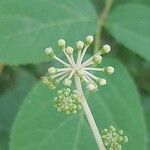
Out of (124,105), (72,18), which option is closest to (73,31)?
(72,18)

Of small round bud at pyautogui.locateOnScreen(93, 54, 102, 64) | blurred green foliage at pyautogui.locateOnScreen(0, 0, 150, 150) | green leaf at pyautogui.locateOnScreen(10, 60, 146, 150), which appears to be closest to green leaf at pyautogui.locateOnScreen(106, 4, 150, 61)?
blurred green foliage at pyautogui.locateOnScreen(0, 0, 150, 150)

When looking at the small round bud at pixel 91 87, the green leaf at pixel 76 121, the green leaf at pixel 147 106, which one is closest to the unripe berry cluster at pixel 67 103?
the small round bud at pixel 91 87

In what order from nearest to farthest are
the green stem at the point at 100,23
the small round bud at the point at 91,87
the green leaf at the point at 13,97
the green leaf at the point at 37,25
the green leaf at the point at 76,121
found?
the small round bud at the point at 91,87 → the green leaf at the point at 76,121 → the green leaf at the point at 37,25 → the green stem at the point at 100,23 → the green leaf at the point at 13,97

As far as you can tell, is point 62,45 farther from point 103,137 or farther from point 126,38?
point 126,38

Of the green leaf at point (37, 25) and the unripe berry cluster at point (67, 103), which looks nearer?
the unripe berry cluster at point (67, 103)

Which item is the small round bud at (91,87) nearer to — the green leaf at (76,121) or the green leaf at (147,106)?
the green leaf at (76,121)

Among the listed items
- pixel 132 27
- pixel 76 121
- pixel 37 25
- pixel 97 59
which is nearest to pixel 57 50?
pixel 37 25
